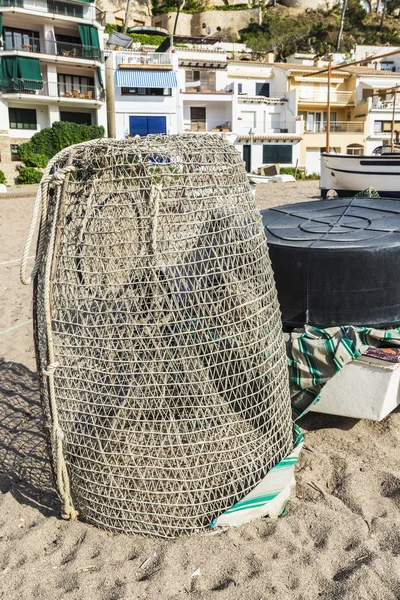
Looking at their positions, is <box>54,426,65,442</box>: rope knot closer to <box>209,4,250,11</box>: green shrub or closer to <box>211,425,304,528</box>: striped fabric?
<box>211,425,304,528</box>: striped fabric

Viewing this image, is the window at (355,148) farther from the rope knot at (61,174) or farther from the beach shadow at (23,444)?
the rope knot at (61,174)

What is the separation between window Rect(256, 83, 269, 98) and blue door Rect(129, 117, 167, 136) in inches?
382

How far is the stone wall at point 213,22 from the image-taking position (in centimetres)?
5506

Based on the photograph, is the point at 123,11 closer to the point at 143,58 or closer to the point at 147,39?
the point at 147,39

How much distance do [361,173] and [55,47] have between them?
2180 cm

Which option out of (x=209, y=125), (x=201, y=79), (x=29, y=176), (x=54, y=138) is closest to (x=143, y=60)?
(x=201, y=79)

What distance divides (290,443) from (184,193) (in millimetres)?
1682

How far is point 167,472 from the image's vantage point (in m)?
3.22

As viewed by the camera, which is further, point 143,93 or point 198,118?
point 198,118

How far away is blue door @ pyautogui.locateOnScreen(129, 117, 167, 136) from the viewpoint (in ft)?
112

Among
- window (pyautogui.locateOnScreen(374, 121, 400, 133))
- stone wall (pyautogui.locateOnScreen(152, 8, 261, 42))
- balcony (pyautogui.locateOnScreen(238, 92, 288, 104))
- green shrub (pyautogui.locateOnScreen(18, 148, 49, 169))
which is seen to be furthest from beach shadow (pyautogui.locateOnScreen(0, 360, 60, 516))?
stone wall (pyautogui.locateOnScreen(152, 8, 261, 42))

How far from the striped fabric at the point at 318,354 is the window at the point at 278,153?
111 ft

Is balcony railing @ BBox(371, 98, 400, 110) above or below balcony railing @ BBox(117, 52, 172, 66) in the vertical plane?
below

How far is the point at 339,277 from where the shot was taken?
13.7ft
